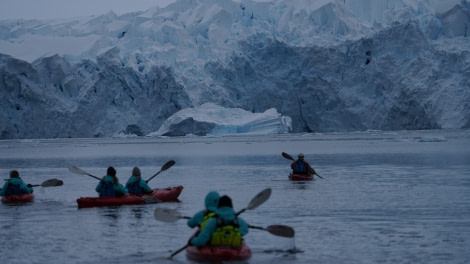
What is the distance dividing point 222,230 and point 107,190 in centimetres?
565

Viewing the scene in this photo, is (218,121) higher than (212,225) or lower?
higher

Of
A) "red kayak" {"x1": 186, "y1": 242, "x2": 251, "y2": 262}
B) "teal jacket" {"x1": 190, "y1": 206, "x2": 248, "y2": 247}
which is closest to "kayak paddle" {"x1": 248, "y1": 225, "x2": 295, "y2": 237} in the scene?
"red kayak" {"x1": 186, "y1": 242, "x2": 251, "y2": 262}

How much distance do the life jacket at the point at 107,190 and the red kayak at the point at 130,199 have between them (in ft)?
0.45

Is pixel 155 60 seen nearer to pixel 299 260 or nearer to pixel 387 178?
pixel 387 178

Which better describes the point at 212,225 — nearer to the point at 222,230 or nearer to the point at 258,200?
the point at 222,230

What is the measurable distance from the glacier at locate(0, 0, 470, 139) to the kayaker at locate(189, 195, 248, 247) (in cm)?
4023

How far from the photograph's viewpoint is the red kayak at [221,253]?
6316 millimetres

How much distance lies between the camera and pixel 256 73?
51.5 meters

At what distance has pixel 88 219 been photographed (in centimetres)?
1013

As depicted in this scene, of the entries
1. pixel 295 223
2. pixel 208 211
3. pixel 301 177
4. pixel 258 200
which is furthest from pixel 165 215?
pixel 301 177

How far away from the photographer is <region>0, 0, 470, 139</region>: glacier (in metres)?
46.5

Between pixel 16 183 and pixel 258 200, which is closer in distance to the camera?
pixel 258 200

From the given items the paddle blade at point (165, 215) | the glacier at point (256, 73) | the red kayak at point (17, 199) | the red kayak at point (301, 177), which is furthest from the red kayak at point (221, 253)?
the glacier at point (256, 73)

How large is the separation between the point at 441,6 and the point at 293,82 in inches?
473
